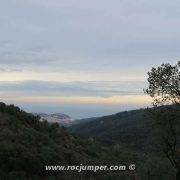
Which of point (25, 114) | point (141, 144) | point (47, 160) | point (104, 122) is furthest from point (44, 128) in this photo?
point (104, 122)

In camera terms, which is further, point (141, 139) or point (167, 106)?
point (141, 139)

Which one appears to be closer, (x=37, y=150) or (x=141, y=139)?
(x=37, y=150)

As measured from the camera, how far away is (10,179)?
26.7m

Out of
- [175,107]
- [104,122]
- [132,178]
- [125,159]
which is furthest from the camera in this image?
[104,122]

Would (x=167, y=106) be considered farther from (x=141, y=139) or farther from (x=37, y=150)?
(x=141, y=139)

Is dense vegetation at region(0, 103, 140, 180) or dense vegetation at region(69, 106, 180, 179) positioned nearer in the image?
dense vegetation at region(69, 106, 180, 179)

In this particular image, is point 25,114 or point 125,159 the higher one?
point 25,114

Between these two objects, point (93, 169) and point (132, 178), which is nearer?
point (132, 178)

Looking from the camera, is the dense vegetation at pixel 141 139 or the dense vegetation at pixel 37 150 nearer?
the dense vegetation at pixel 141 139

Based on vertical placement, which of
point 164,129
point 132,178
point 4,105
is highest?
point 4,105

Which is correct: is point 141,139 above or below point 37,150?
above

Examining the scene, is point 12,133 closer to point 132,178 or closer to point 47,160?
point 47,160

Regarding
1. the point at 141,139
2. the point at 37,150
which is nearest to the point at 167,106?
the point at 37,150

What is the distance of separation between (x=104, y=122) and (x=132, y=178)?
105 m
